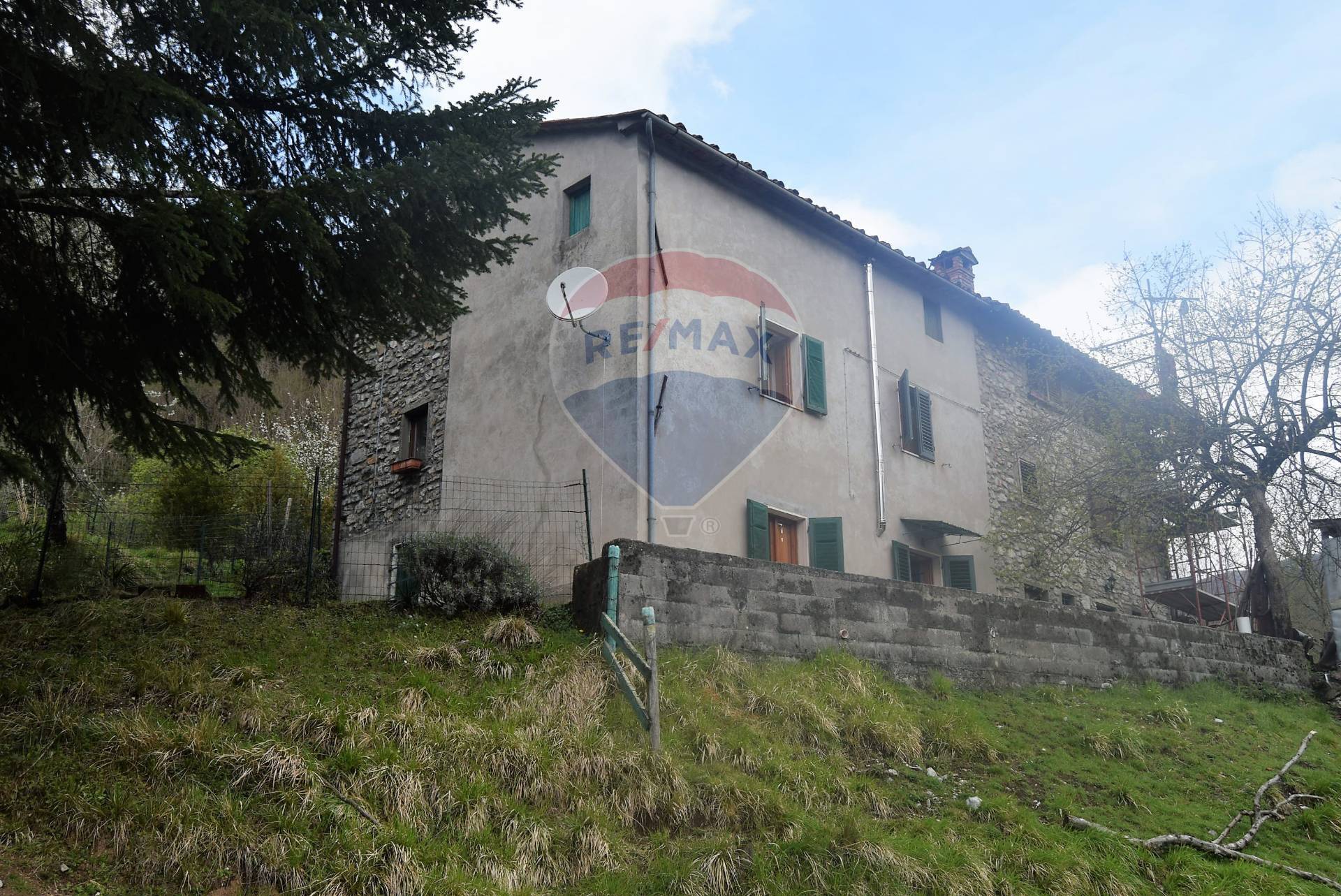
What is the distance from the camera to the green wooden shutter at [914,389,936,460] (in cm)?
1491

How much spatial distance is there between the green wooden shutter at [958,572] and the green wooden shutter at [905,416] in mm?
1804

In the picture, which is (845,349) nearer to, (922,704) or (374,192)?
(922,704)

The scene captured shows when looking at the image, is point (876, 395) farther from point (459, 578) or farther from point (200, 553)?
point (200, 553)

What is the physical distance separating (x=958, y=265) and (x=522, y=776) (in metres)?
13.9

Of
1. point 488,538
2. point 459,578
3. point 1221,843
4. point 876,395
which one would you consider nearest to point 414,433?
point 488,538

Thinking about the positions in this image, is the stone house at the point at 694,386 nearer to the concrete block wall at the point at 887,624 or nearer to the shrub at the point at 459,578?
the shrub at the point at 459,578

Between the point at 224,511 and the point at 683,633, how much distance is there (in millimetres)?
10728

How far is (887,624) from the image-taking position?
970 cm

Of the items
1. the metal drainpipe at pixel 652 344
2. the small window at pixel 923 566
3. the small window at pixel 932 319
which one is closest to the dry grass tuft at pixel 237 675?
→ the metal drainpipe at pixel 652 344

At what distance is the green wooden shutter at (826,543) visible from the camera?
41.0 feet

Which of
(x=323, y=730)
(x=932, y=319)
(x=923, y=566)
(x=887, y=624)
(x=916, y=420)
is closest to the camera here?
(x=323, y=730)

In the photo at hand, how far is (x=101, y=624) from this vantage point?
8.10m

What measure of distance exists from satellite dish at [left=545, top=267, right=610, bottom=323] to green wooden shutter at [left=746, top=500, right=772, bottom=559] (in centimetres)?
295

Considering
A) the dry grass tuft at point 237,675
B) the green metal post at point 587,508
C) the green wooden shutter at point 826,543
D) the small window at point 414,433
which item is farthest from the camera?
the small window at point 414,433
